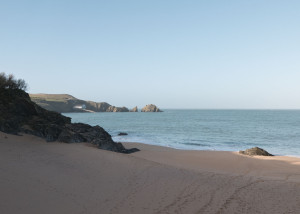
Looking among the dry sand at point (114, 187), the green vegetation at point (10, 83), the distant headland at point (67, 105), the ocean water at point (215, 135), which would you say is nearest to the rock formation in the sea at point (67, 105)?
the distant headland at point (67, 105)

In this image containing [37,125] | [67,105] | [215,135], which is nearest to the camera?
[37,125]

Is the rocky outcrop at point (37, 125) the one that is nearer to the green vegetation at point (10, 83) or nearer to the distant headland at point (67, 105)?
the green vegetation at point (10, 83)

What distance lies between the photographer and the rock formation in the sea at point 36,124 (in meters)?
17.2

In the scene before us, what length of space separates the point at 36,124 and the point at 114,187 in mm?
11135

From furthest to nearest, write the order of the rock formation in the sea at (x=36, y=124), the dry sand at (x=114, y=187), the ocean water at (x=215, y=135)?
the ocean water at (x=215, y=135) → the rock formation in the sea at (x=36, y=124) → the dry sand at (x=114, y=187)

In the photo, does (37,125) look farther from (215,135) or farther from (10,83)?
(215,135)

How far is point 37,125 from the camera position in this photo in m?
17.8

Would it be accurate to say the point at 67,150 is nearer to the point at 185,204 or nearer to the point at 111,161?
the point at 111,161

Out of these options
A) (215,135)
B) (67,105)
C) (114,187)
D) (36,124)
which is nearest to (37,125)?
(36,124)

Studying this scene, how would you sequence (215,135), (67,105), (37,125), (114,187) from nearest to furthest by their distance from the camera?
(114,187), (37,125), (215,135), (67,105)

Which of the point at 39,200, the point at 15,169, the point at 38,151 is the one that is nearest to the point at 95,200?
the point at 39,200

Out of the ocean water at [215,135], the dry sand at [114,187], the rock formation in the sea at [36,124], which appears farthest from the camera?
the ocean water at [215,135]

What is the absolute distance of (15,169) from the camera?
32.9ft

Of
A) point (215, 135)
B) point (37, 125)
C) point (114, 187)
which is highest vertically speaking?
point (37, 125)
